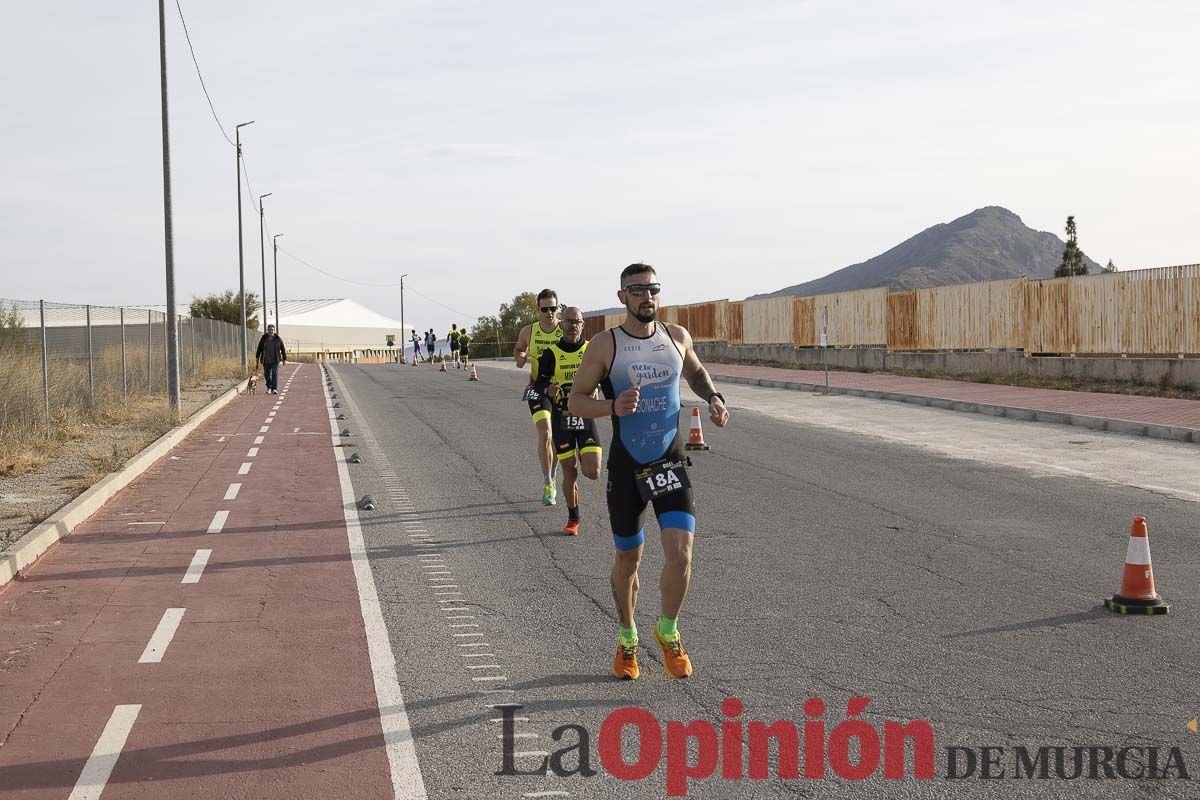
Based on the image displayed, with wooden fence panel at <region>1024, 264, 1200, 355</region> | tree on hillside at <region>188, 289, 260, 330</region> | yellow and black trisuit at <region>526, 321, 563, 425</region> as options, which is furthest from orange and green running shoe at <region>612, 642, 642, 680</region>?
tree on hillside at <region>188, 289, 260, 330</region>

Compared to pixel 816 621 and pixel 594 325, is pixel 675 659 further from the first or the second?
pixel 594 325

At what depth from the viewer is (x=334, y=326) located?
128 meters

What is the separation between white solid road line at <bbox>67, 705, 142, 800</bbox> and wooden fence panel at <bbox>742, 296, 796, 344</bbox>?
40537 millimetres

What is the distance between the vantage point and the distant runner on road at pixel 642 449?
5.78 meters

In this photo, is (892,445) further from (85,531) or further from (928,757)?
(928,757)

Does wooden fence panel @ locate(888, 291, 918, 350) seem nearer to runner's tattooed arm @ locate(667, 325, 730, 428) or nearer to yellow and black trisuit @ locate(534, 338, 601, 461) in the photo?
yellow and black trisuit @ locate(534, 338, 601, 461)

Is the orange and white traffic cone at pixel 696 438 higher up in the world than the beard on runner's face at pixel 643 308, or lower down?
lower down

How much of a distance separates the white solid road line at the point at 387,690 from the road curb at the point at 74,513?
7.43 ft

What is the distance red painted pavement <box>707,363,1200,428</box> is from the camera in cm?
1983

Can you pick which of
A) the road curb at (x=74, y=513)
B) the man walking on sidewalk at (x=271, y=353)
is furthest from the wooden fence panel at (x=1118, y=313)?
the road curb at (x=74, y=513)

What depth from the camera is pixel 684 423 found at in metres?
21.1

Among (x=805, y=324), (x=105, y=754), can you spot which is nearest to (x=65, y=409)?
(x=105, y=754)

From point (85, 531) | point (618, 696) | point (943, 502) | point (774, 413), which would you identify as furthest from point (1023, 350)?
point (618, 696)

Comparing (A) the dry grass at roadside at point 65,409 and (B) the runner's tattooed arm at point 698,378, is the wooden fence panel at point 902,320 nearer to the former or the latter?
(A) the dry grass at roadside at point 65,409
